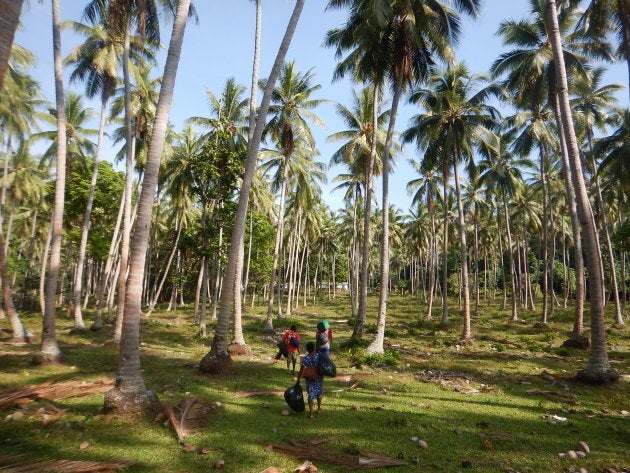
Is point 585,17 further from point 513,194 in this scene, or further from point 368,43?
point 513,194

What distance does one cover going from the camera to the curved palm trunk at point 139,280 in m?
6.62

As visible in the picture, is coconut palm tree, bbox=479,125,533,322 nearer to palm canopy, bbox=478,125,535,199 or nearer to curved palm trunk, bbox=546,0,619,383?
palm canopy, bbox=478,125,535,199

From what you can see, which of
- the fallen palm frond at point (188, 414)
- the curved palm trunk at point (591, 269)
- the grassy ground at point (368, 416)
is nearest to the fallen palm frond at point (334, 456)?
the grassy ground at point (368, 416)

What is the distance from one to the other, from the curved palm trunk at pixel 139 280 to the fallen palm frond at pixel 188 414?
1.60 feet

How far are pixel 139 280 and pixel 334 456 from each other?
Answer: 4.96m

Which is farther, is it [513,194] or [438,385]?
[513,194]

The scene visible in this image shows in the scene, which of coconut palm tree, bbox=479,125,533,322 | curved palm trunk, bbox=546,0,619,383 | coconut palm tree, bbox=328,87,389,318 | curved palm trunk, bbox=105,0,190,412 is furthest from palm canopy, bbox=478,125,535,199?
curved palm trunk, bbox=105,0,190,412

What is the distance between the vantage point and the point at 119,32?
14.1 meters

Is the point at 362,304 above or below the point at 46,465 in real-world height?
above

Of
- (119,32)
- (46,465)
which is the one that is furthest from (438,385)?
(119,32)

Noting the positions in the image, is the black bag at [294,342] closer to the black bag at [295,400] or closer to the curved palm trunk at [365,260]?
the black bag at [295,400]

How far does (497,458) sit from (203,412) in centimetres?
531

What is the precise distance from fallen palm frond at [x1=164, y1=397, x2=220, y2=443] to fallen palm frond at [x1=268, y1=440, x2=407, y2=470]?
1594 millimetres

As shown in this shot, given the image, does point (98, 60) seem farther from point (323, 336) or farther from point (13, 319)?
point (323, 336)
